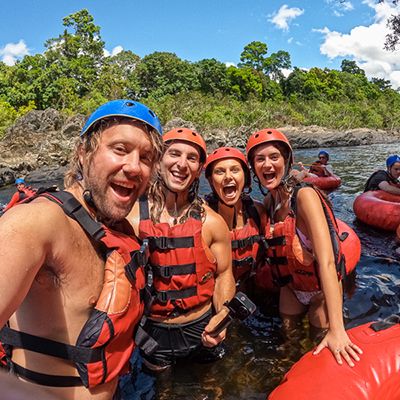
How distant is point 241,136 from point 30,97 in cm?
1954

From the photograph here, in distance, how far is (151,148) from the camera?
2.16 meters

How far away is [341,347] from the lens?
8.18 feet

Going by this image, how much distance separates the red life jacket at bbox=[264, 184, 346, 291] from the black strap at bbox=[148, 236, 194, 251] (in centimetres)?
105

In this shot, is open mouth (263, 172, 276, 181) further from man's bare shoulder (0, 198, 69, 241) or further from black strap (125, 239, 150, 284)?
man's bare shoulder (0, 198, 69, 241)

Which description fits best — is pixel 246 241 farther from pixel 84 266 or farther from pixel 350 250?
pixel 84 266

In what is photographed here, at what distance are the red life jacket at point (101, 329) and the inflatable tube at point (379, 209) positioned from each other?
7263 mm

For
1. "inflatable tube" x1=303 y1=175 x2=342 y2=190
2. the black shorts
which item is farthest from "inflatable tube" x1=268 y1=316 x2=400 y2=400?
"inflatable tube" x1=303 y1=175 x2=342 y2=190

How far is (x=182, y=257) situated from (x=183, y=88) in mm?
46564

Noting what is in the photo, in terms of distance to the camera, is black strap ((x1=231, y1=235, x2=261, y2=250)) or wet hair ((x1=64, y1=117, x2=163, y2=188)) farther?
black strap ((x1=231, y1=235, x2=261, y2=250))

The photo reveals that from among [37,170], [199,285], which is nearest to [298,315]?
[199,285]

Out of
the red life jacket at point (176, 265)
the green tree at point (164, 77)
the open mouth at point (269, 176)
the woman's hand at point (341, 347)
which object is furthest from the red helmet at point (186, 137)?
the green tree at point (164, 77)

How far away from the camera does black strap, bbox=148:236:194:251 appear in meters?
2.94

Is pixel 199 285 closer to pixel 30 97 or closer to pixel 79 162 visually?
pixel 79 162

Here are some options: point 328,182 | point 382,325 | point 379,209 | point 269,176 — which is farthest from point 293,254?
point 328,182
